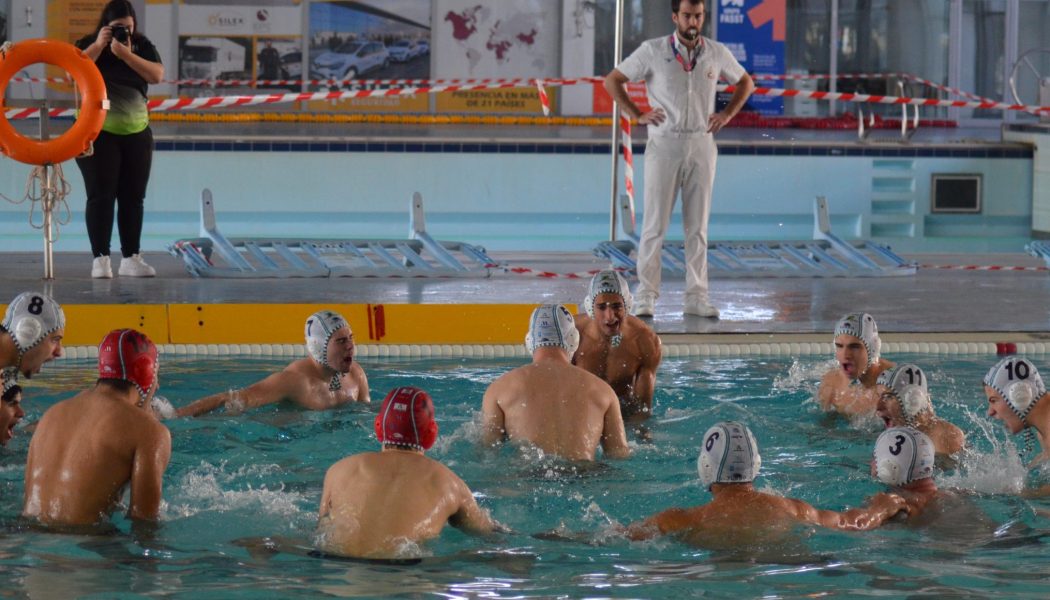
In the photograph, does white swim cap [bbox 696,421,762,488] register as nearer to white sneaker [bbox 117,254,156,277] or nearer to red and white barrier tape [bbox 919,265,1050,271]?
white sneaker [bbox 117,254,156,277]

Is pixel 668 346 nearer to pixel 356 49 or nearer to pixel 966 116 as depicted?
pixel 356 49

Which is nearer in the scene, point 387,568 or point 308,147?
point 387,568

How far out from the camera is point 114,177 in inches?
323

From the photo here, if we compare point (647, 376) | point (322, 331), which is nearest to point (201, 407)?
point (322, 331)

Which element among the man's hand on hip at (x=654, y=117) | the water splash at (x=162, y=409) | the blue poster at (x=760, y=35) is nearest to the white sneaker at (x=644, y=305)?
the man's hand on hip at (x=654, y=117)

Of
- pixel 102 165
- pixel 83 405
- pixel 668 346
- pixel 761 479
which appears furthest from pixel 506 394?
pixel 102 165

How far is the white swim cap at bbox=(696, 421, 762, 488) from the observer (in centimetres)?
404

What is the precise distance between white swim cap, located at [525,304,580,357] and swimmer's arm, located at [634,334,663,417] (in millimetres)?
899

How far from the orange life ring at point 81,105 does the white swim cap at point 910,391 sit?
458cm

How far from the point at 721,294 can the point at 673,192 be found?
144 centimetres

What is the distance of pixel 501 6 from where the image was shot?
18125mm

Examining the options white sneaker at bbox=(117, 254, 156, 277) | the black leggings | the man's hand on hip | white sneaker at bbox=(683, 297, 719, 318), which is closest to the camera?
the man's hand on hip

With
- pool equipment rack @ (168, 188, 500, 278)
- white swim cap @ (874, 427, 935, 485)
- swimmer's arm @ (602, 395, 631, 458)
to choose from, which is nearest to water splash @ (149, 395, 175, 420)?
swimmer's arm @ (602, 395, 631, 458)

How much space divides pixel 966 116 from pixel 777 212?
22.5 feet
